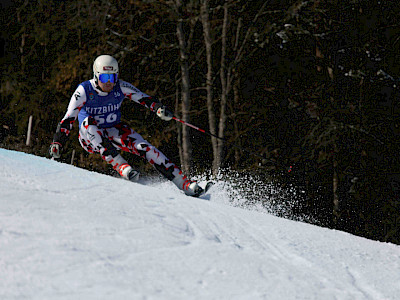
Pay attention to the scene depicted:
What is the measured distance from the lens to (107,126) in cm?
689

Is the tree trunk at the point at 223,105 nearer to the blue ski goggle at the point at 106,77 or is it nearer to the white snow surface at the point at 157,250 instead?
the blue ski goggle at the point at 106,77

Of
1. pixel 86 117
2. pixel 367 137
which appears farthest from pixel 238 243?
pixel 367 137

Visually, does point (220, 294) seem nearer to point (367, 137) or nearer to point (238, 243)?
point (238, 243)

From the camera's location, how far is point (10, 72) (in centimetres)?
1806

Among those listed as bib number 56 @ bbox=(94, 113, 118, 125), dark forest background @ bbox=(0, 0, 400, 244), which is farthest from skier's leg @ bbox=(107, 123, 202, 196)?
dark forest background @ bbox=(0, 0, 400, 244)

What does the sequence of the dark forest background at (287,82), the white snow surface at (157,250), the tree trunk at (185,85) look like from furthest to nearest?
the tree trunk at (185,85)
the dark forest background at (287,82)
the white snow surface at (157,250)

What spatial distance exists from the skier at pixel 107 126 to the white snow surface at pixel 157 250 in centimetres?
88

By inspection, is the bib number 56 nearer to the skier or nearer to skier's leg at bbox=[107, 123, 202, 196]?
the skier

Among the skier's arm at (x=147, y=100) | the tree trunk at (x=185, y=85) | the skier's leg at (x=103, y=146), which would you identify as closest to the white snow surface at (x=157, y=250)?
the skier's leg at (x=103, y=146)

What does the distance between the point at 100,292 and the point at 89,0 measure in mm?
11027

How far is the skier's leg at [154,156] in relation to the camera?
6712 millimetres

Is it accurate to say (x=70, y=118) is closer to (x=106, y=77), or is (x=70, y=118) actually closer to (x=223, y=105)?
(x=106, y=77)

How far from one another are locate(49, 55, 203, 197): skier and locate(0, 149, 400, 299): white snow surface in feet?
2.90

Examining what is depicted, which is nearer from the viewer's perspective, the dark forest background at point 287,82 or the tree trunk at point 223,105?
the dark forest background at point 287,82
